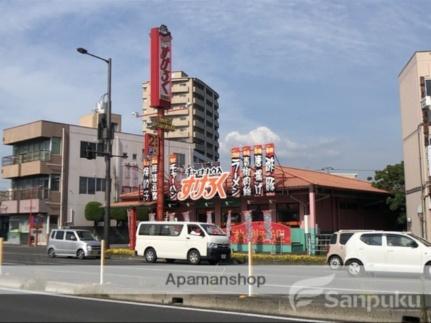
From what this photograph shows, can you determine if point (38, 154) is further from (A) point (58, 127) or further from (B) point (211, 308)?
(B) point (211, 308)

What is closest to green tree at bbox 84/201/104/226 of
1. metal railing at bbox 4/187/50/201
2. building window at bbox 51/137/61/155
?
metal railing at bbox 4/187/50/201

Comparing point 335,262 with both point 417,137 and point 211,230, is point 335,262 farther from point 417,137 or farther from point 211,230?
point 417,137

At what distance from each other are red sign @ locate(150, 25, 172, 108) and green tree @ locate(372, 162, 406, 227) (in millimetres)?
14540

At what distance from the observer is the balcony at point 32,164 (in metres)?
52.5

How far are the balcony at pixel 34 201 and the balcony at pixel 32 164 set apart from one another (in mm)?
1719

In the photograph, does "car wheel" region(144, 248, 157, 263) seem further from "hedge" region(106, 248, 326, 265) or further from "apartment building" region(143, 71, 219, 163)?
"apartment building" region(143, 71, 219, 163)

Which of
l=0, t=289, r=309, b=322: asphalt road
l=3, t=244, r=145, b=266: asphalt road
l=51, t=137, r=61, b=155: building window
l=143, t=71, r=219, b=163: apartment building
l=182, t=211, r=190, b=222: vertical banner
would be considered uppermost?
l=143, t=71, r=219, b=163: apartment building

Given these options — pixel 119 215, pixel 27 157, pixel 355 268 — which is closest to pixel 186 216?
pixel 119 215

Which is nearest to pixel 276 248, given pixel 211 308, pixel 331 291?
pixel 331 291

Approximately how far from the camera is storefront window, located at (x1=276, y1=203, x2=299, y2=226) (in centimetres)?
3361

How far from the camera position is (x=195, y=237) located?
26156 millimetres

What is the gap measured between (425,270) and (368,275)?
5.81 ft

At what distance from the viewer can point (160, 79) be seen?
33844 millimetres

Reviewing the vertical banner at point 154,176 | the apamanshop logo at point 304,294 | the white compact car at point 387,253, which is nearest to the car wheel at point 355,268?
the white compact car at point 387,253
